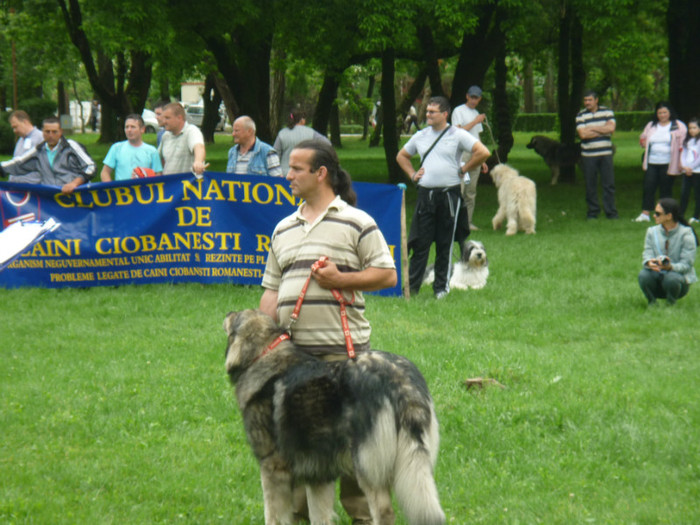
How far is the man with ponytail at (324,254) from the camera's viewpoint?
431 cm

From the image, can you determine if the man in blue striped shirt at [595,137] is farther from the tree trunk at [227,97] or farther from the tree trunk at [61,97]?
the tree trunk at [61,97]

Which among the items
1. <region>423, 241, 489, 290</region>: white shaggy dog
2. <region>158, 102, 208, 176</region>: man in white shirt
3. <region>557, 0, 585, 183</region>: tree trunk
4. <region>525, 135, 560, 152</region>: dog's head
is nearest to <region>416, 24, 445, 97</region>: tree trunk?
<region>525, 135, 560, 152</region>: dog's head

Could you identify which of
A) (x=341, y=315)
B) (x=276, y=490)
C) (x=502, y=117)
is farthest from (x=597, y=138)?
→ (x=276, y=490)

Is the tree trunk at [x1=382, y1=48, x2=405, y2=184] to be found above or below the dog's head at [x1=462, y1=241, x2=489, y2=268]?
above

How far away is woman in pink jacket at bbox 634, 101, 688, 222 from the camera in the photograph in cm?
1597

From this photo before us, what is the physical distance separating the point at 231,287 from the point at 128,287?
4.34 feet

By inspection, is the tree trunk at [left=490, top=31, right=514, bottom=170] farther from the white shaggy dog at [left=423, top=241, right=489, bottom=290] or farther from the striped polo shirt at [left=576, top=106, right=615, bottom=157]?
the white shaggy dog at [left=423, top=241, right=489, bottom=290]

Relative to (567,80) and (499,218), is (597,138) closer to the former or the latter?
(499,218)

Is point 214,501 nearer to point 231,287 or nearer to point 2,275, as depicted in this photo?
point 231,287

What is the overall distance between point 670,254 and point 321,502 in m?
6.44

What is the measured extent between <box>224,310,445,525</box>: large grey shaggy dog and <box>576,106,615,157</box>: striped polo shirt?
13.3 meters

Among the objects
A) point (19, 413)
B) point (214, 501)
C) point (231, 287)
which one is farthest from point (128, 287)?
point (214, 501)

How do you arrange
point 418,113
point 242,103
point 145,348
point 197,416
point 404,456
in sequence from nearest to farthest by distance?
1. point 404,456
2. point 197,416
3. point 145,348
4. point 242,103
5. point 418,113

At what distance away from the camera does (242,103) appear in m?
22.0
